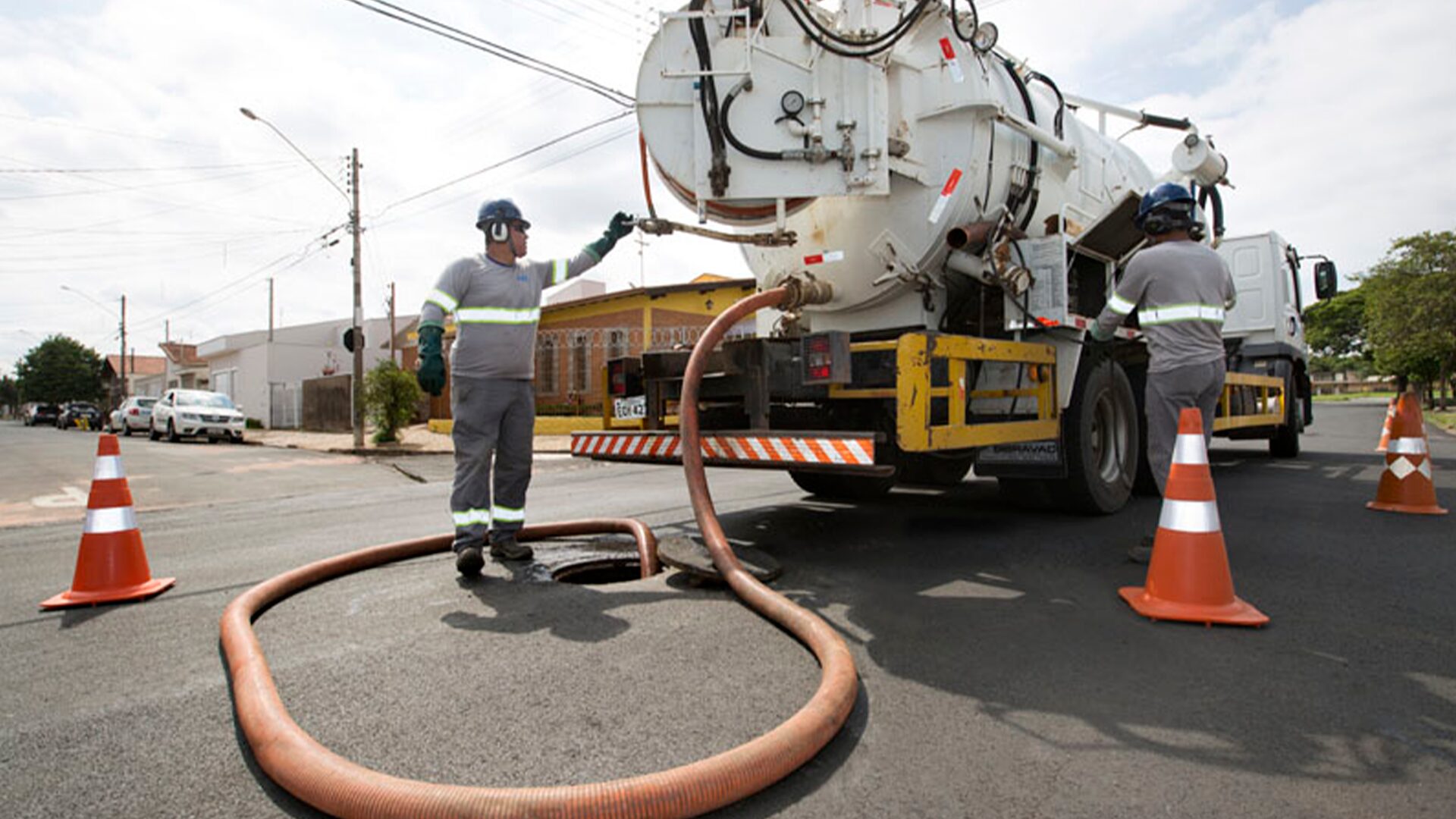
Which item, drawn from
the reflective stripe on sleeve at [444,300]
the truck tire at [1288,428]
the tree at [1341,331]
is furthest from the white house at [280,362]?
the tree at [1341,331]

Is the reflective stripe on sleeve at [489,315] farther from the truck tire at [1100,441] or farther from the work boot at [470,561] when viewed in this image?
the truck tire at [1100,441]

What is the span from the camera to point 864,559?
4.24 metres

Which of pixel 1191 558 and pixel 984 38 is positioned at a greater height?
pixel 984 38

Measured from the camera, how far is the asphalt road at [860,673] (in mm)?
1883

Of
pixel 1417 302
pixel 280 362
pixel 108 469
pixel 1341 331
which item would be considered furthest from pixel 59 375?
pixel 1341 331

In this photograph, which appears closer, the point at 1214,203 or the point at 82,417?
the point at 1214,203

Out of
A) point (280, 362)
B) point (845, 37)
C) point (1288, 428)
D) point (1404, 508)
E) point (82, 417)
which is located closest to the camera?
point (845, 37)

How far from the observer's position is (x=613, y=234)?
4559 mm

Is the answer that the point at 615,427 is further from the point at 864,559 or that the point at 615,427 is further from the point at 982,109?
the point at 982,109

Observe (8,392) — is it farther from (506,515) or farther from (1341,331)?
(1341,331)

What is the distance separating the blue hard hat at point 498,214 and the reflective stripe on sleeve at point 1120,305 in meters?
3.22

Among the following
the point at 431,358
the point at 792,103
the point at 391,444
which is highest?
the point at 792,103

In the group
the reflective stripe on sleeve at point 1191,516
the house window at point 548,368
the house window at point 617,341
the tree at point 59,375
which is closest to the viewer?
the reflective stripe on sleeve at point 1191,516

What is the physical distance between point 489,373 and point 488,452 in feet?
1.34
